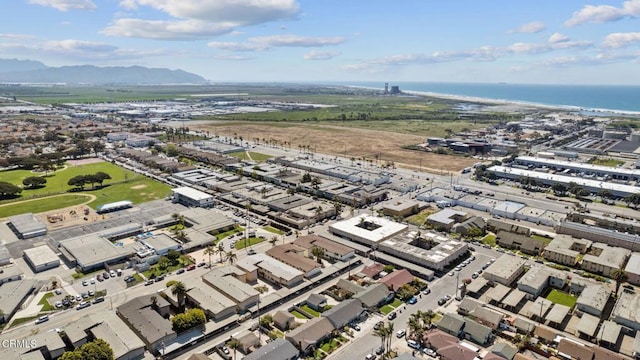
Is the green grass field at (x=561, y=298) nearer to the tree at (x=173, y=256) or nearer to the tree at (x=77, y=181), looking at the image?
the tree at (x=173, y=256)

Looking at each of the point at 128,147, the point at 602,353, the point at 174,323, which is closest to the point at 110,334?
the point at 174,323

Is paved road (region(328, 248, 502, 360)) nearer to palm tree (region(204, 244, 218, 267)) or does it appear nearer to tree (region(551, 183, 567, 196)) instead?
palm tree (region(204, 244, 218, 267))

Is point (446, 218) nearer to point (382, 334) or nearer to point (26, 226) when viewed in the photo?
point (382, 334)

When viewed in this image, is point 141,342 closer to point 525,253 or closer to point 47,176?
point 525,253


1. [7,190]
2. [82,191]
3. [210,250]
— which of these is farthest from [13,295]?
[82,191]

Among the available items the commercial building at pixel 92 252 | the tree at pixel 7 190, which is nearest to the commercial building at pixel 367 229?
the commercial building at pixel 92 252

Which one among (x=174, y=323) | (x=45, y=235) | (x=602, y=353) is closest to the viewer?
(x=602, y=353)
